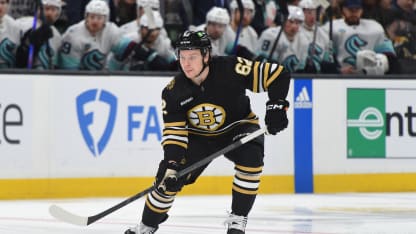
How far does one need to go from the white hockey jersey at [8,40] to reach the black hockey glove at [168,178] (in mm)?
3468

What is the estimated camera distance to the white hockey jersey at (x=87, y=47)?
28.1ft

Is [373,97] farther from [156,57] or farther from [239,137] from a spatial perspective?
[239,137]

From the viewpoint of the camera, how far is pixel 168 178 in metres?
5.03

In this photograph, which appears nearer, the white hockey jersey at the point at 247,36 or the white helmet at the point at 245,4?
the white hockey jersey at the point at 247,36

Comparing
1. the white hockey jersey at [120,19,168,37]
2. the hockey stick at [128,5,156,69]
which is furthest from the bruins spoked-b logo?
the white hockey jersey at [120,19,168,37]

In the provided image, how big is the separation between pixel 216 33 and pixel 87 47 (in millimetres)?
1095

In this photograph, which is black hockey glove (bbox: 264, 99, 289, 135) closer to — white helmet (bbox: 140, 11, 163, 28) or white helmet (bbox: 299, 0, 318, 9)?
white helmet (bbox: 140, 11, 163, 28)

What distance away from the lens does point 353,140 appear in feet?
28.8

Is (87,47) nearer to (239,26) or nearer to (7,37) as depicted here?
(7,37)

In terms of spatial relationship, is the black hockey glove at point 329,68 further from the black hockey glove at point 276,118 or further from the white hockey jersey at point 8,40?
the black hockey glove at point 276,118

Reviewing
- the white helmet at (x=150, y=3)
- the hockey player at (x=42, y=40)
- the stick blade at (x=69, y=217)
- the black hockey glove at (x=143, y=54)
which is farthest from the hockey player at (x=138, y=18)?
the stick blade at (x=69, y=217)

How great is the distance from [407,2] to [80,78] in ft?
11.1

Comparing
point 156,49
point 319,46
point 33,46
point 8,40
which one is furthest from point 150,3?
point 319,46

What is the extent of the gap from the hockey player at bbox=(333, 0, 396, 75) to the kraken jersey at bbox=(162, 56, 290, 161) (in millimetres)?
4170
